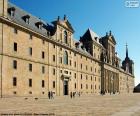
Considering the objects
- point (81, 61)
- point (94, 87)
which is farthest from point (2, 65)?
point (94, 87)

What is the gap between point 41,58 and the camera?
167 ft

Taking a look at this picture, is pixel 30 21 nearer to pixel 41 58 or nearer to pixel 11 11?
pixel 41 58

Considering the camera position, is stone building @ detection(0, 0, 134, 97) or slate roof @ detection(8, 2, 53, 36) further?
slate roof @ detection(8, 2, 53, 36)

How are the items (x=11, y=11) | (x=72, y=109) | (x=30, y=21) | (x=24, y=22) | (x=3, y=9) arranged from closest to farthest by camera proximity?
(x=72, y=109) → (x=3, y=9) → (x=11, y=11) → (x=24, y=22) → (x=30, y=21)

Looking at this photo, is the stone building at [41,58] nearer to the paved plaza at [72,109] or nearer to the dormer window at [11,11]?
the dormer window at [11,11]

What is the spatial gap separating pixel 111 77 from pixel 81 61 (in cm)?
3311

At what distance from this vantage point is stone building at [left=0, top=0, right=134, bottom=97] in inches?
1599

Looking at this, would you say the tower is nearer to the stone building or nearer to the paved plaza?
the stone building

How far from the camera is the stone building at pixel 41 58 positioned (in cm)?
4062

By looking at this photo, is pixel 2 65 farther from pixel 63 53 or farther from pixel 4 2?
pixel 63 53

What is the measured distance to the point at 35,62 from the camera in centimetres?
4856

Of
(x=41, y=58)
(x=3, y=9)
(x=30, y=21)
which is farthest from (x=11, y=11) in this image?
(x=41, y=58)

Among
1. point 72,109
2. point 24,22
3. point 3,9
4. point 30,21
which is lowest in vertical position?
point 72,109

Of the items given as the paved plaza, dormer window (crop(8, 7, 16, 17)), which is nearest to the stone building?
dormer window (crop(8, 7, 16, 17))
